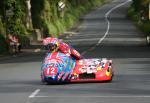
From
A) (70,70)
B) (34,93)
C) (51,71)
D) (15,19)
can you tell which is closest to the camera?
(34,93)

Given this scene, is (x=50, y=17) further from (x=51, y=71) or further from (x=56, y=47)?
(x=51, y=71)

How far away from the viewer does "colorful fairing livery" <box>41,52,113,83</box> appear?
1936 centimetres

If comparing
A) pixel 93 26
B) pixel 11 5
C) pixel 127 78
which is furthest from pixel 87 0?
pixel 127 78

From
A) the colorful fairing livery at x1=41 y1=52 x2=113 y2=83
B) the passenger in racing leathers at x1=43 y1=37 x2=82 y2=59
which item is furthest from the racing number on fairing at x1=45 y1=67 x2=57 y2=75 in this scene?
the passenger in racing leathers at x1=43 y1=37 x2=82 y2=59

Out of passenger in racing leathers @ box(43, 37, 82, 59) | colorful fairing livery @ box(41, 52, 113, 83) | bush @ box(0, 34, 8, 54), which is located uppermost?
passenger in racing leathers @ box(43, 37, 82, 59)

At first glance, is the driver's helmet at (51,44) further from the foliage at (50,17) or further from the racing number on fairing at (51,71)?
the foliage at (50,17)

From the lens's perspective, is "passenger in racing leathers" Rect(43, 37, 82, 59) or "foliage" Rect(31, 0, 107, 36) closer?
"passenger in racing leathers" Rect(43, 37, 82, 59)

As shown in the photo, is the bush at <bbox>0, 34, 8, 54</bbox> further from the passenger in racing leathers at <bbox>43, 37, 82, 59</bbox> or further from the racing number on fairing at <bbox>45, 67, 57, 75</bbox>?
the racing number on fairing at <bbox>45, 67, 57, 75</bbox>

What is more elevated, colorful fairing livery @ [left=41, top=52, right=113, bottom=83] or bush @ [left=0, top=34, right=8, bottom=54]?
colorful fairing livery @ [left=41, top=52, right=113, bottom=83]

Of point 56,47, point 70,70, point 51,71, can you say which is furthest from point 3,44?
→ point 51,71

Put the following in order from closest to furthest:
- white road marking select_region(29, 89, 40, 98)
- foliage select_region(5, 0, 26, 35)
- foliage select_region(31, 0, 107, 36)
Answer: white road marking select_region(29, 89, 40, 98) < foliage select_region(5, 0, 26, 35) < foliage select_region(31, 0, 107, 36)

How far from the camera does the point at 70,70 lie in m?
19.6

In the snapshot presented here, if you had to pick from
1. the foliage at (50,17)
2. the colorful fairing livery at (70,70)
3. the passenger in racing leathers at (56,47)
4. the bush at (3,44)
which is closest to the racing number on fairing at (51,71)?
the colorful fairing livery at (70,70)

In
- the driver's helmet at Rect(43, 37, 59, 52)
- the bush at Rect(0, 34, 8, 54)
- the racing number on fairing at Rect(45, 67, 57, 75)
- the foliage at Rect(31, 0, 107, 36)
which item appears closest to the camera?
the racing number on fairing at Rect(45, 67, 57, 75)
